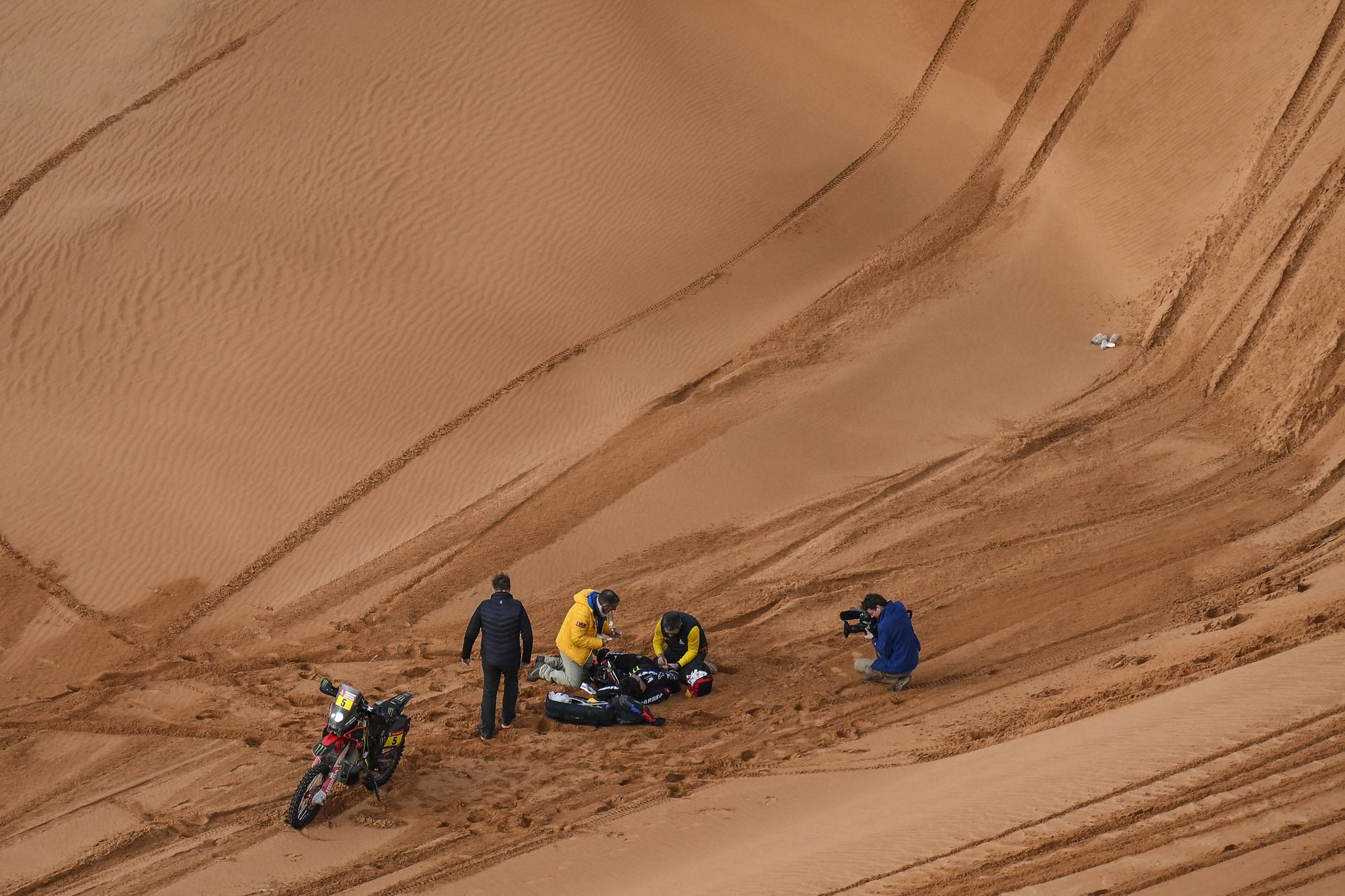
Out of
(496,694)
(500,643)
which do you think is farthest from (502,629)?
(496,694)

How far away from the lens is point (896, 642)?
10352mm

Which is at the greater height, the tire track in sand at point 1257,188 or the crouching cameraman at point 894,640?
the tire track in sand at point 1257,188

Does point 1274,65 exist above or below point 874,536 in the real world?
above

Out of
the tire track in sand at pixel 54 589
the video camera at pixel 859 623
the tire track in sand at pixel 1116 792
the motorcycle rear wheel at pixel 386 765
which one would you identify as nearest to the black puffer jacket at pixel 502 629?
the motorcycle rear wheel at pixel 386 765

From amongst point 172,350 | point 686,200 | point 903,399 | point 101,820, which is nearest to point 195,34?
point 172,350

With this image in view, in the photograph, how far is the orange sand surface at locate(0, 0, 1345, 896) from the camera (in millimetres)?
8672

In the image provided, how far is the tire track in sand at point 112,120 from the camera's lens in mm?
16797

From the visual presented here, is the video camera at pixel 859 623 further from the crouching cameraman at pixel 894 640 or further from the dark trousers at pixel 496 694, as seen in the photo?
the dark trousers at pixel 496 694

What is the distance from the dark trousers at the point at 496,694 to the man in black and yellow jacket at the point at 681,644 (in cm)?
133

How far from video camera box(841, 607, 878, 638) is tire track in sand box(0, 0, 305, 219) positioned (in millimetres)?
13056

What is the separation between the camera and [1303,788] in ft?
23.9

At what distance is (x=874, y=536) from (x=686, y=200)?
22.7 feet

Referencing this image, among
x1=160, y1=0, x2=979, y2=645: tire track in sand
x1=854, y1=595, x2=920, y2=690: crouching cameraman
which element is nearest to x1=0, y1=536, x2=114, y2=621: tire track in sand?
x1=160, y1=0, x2=979, y2=645: tire track in sand

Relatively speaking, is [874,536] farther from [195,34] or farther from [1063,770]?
[195,34]
